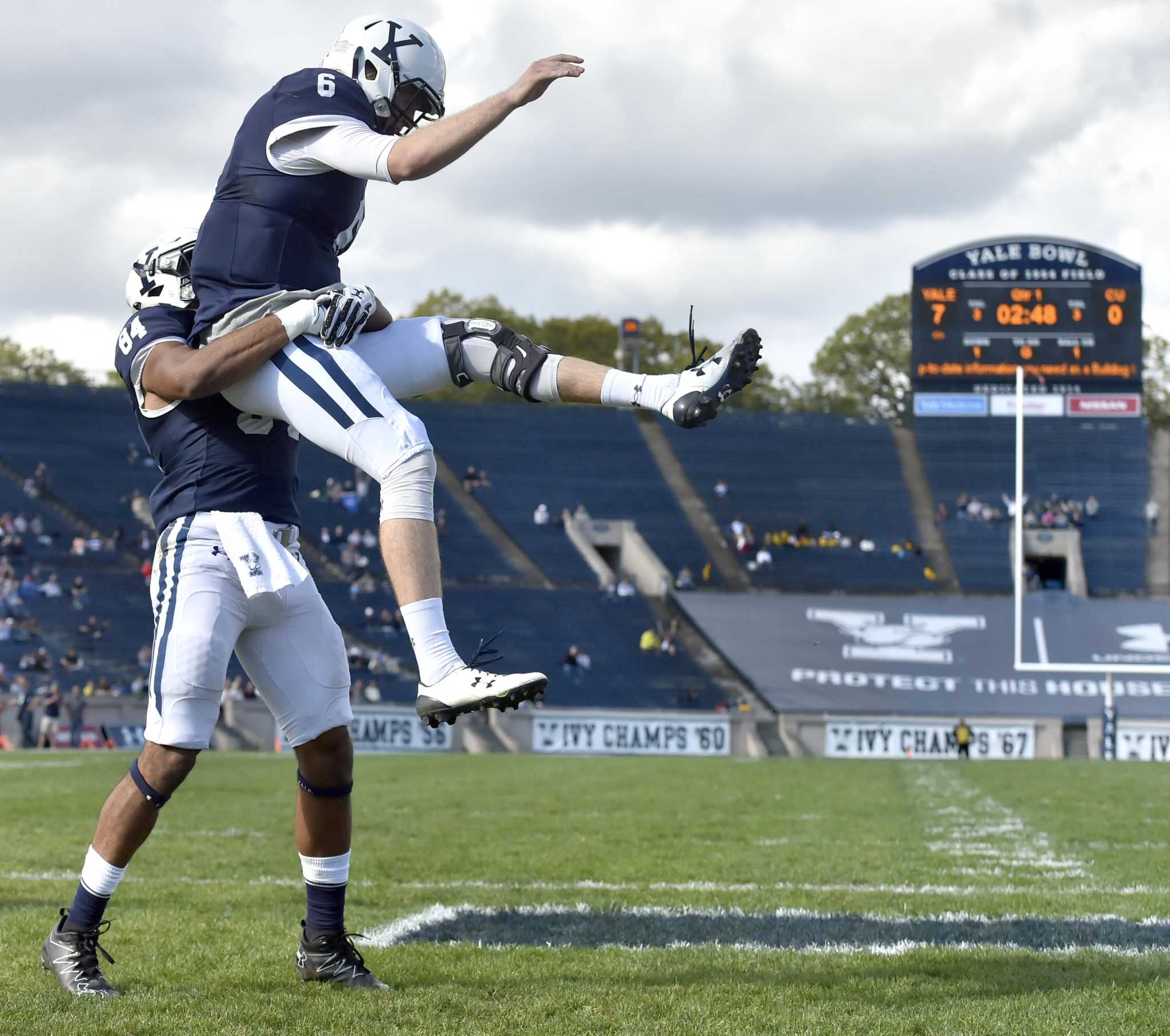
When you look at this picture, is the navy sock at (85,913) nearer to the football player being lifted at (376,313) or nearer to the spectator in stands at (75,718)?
the football player being lifted at (376,313)

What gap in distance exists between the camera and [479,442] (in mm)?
35281

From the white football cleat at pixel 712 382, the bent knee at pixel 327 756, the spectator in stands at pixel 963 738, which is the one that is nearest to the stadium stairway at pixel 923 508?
the spectator in stands at pixel 963 738

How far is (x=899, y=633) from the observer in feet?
96.8

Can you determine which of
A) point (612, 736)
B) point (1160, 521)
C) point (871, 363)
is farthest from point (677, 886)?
point (871, 363)

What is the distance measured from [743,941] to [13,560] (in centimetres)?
2727

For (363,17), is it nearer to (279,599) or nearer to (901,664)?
(279,599)

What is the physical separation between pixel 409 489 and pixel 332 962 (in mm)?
1332

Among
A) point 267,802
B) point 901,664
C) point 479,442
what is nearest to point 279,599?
point 267,802

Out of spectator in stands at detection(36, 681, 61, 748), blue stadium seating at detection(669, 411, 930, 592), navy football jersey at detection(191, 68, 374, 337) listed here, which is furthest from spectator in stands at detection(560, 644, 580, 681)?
navy football jersey at detection(191, 68, 374, 337)

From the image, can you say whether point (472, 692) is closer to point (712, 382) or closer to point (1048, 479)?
point (712, 382)

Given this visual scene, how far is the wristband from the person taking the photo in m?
3.62

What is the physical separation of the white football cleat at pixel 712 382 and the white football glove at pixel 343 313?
80cm

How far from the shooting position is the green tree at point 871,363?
172 feet

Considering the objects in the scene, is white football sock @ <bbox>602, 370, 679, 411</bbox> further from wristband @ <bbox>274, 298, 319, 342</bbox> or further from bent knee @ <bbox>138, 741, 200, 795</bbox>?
bent knee @ <bbox>138, 741, 200, 795</bbox>
